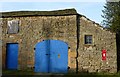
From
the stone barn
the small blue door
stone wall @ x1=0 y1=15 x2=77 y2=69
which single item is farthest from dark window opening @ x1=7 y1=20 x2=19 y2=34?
the small blue door

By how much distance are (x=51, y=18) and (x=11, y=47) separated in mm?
3895

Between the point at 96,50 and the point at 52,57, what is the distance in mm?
3297

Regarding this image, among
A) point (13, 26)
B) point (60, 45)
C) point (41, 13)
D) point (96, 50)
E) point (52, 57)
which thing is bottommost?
point (52, 57)

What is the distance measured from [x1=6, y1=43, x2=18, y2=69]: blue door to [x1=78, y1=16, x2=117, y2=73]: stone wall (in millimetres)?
4954

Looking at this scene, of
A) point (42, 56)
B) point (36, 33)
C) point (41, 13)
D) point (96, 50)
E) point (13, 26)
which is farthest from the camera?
point (13, 26)

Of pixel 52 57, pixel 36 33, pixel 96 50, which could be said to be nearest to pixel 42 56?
pixel 52 57

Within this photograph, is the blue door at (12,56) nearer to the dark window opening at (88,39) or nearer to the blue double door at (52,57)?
the blue double door at (52,57)

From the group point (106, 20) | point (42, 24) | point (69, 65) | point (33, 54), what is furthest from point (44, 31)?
point (106, 20)

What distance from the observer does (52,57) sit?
2034 cm

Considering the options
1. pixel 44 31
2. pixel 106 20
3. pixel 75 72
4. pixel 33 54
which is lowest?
pixel 75 72

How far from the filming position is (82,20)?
2059 cm

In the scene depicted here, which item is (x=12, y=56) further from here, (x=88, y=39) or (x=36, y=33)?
(x=88, y=39)

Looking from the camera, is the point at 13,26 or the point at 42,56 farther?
the point at 13,26

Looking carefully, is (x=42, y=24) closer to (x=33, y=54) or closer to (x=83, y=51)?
(x=33, y=54)
